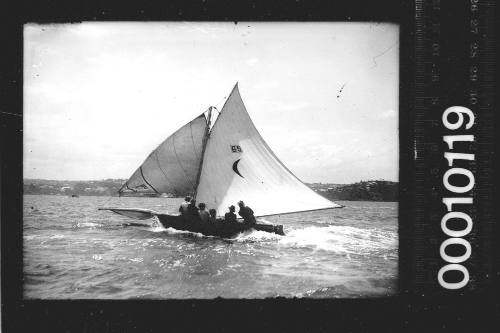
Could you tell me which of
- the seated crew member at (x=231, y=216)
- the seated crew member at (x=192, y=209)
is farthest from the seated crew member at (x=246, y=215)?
the seated crew member at (x=192, y=209)

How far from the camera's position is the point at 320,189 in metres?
6.41

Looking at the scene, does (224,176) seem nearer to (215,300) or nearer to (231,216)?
(231,216)

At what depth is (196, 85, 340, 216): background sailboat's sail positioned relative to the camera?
688 cm

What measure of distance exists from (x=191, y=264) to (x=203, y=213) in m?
1.50

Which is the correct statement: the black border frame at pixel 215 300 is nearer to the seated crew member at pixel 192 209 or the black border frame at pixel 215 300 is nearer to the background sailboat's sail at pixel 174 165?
the background sailboat's sail at pixel 174 165

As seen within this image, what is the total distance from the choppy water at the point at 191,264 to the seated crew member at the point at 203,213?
0.91 metres

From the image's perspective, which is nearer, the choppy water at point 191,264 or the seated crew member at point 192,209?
the choppy water at point 191,264

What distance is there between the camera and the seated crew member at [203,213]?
285 inches

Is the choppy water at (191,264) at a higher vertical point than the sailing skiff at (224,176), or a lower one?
lower

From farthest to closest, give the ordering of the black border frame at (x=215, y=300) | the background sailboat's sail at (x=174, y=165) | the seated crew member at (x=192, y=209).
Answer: the seated crew member at (x=192, y=209)
the background sailboat's sail at (x=174, y=165)
the black border frame at (x=215, y=300)

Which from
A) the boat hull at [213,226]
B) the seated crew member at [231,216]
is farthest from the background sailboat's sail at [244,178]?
the boat hull at [213,226]

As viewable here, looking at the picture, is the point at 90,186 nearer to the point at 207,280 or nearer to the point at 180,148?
the point at 180,148

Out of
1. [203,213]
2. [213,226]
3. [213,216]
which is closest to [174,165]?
[203,213]

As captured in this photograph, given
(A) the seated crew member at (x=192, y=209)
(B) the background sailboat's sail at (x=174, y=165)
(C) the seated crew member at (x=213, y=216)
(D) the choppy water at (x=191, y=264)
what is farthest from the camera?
(A) the seated crew member at (x=192, y=209)
